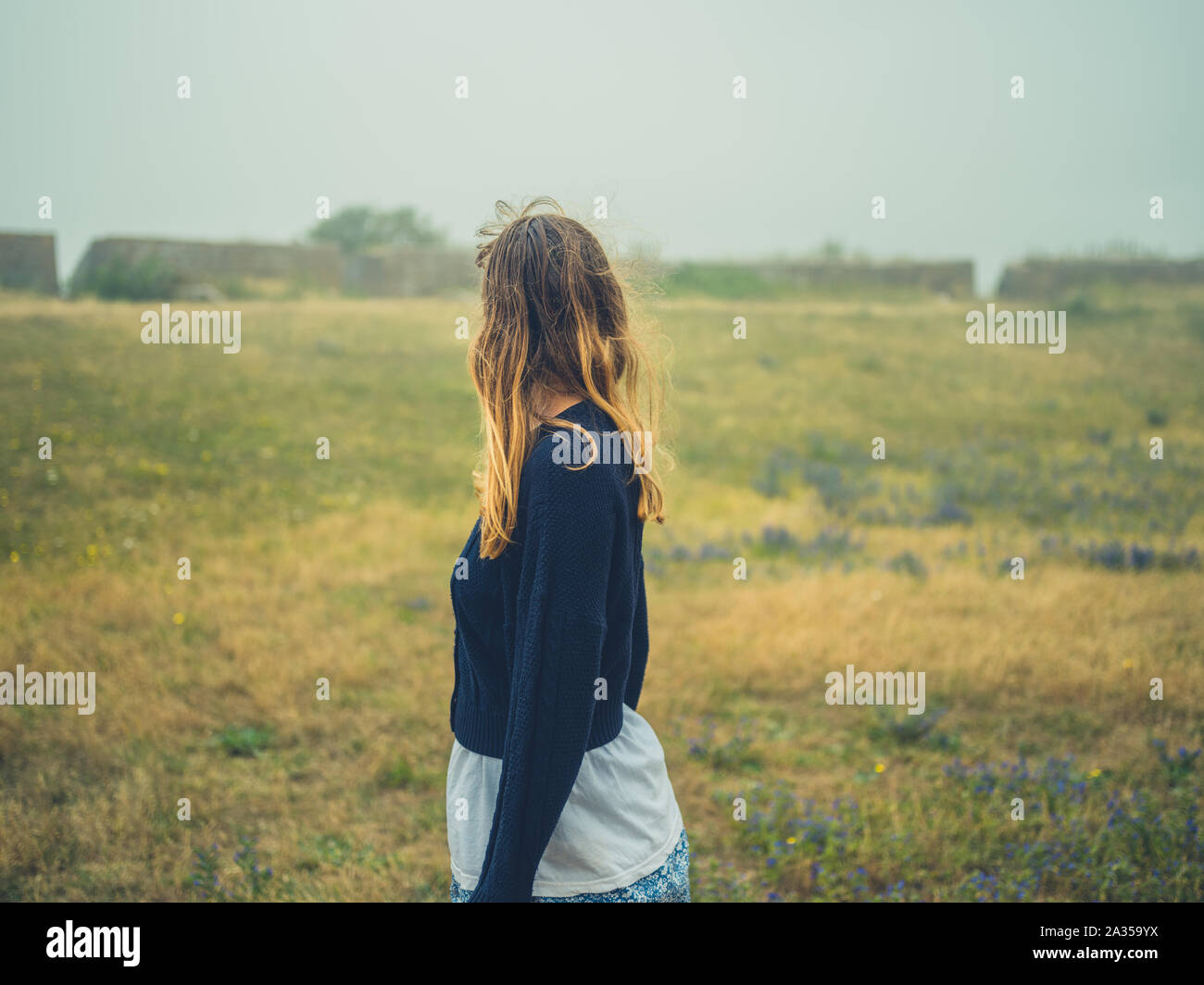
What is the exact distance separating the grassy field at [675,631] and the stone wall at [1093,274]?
484 inches

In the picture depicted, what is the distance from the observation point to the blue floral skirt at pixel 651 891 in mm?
1984

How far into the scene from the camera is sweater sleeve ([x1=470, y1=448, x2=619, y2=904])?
1.81 metres

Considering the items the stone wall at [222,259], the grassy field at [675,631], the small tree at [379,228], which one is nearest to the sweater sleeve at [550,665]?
the grassy field at [675,631]

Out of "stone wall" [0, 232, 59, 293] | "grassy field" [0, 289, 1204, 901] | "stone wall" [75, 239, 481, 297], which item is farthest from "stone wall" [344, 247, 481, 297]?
"grassy field" [0, 289, 1204, 901]

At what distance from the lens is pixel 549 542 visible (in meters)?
1.79

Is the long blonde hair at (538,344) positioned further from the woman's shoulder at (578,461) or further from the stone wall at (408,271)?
the stone wall at (408,271)

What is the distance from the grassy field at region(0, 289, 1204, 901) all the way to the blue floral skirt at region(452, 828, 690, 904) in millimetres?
1203

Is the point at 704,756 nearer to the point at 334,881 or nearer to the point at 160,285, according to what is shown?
the point at 334,881

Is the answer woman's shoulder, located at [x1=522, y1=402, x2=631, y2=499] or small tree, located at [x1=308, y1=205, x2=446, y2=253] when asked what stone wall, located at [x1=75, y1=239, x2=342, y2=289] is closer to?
small tree, located at [x1=308, y1=205, x2=446, y2=253]

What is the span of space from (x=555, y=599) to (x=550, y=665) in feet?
0.45

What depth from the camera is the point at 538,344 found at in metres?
2.05

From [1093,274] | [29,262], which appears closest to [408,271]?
[29,262]
